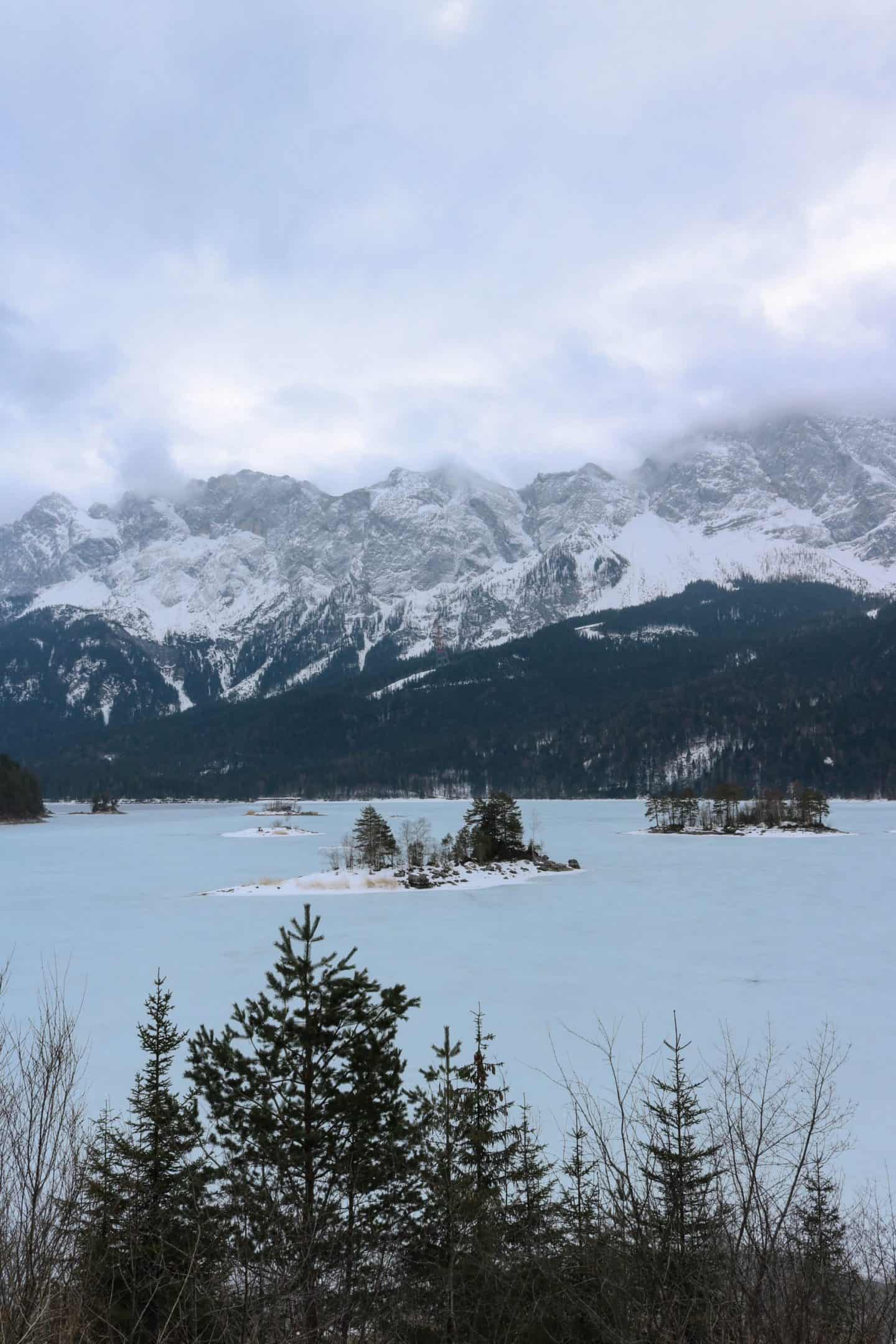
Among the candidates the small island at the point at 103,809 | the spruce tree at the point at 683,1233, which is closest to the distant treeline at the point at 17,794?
the small island at the point at 103,809

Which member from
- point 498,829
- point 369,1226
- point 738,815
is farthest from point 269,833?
point 369,1226

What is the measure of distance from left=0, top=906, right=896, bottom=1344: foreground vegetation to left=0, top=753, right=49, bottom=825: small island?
142516 millimetres

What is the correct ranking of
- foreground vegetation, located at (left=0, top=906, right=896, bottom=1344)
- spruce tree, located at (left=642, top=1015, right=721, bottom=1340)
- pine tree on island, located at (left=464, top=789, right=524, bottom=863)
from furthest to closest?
1. pine tree on island, located at (left=464, top=789, right=524, bottom=863)
2. spruce tree, located at (left=642, top=1015, right=721, bottom=1340)
3. foreground vegetation, located at (left=0, top=906, right=896, bottom=1344)

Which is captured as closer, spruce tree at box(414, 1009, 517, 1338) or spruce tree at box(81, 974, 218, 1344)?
spruce tree at box(81, 974, 218, 1344)

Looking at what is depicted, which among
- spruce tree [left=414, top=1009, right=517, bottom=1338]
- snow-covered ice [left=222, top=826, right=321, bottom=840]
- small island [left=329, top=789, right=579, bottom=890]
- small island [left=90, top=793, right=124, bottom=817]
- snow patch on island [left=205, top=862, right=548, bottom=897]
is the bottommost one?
small island [left=90, top=793, right=124, bottom=817]

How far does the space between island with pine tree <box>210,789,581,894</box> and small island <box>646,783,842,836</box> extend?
43.7 metres

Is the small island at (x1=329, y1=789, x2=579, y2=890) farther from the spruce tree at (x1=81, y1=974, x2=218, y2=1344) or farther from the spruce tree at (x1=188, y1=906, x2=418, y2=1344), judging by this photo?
the spruce tree at (x1=81, y1=974, x2=218, y2=1344)

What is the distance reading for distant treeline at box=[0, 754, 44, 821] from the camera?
139m

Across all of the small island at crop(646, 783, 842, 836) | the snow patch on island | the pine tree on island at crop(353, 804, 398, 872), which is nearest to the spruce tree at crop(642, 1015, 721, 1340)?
the snow patch on island

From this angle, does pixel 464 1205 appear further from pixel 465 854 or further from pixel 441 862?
pixel 465 854

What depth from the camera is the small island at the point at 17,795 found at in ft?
456

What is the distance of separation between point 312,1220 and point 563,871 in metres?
60.1

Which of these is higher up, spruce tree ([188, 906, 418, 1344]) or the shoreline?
spruce tree ([188, 906, 418, 1344])

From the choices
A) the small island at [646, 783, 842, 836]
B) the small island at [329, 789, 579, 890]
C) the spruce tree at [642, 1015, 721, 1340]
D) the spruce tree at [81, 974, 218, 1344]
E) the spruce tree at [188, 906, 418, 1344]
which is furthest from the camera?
the small island at [646, 783, 842, 836]
